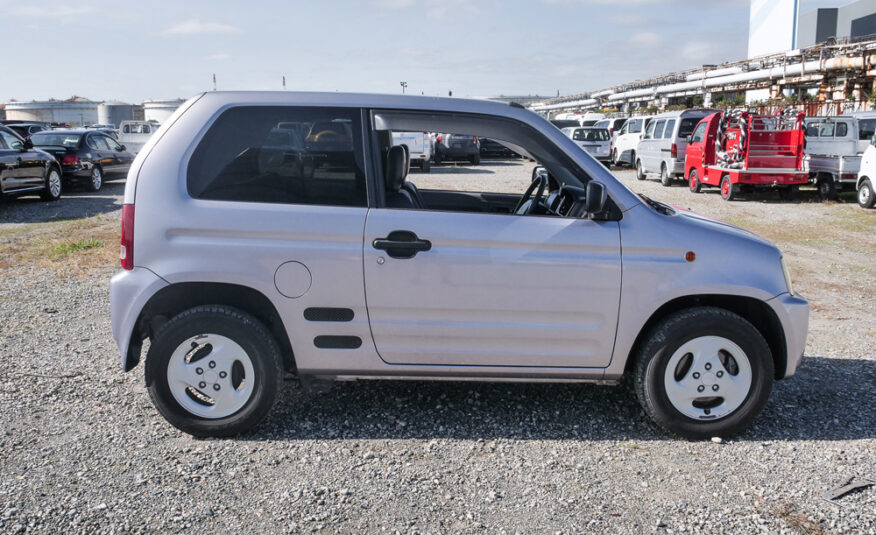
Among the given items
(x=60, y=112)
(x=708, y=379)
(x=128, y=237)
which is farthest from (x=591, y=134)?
(x=60, y=112)

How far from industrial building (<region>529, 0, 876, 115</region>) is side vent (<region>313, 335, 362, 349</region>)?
24455 mm

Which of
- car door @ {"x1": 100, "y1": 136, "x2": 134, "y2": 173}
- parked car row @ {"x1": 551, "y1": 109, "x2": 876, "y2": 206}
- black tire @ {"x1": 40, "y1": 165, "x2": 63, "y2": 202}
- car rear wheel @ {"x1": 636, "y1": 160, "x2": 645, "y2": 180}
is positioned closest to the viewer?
black tire @ {"x1": 40, "y1": 165, "x2": 63, "y2": 202}

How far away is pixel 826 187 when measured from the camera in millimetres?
16781

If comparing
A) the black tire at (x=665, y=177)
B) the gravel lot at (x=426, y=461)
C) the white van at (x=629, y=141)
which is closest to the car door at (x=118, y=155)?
the black tire at (x=665, y=177)

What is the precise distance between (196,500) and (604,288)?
2.34m

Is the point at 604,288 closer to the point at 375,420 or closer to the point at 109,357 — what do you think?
the point at 375,420

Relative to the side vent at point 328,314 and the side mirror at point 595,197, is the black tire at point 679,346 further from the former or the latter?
the side vent at point 328,314

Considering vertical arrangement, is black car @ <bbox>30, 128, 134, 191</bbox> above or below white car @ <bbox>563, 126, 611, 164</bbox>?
below

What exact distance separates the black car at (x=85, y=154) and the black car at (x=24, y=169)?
5.60ft

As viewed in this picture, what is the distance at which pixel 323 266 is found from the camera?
3926mm

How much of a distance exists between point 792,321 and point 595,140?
24337 mm

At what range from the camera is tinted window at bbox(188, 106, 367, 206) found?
13.1 ft

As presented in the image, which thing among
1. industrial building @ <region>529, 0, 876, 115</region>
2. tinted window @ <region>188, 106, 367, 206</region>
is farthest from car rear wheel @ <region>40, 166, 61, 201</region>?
industrial building @ <region>529, 0, 876, 115</region>

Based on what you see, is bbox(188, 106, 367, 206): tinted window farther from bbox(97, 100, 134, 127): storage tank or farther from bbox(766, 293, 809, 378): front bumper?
bbox(97, 100, 134, 127): storage tank
